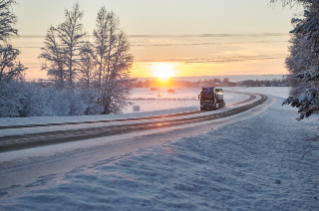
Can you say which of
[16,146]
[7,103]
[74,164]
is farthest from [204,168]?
[7,103]

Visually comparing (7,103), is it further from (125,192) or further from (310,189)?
(310,189)

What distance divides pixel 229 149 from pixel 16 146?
9.07 meters

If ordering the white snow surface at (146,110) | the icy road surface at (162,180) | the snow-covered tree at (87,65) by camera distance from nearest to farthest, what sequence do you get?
the icy road surface at (162,180) < the white snow surface at (146,110) < the snow-covered tree at (87,65)

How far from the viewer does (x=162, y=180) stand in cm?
664

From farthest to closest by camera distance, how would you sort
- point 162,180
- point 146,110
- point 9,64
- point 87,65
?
point 146,110, point 87,65, point 9,64, point 162,180

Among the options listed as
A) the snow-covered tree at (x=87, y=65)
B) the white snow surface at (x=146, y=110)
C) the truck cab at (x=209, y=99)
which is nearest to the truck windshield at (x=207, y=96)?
the truck cab at (x=209, y=99)

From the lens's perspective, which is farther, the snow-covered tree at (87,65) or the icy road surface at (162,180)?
the snow-covered tree at (87,65)

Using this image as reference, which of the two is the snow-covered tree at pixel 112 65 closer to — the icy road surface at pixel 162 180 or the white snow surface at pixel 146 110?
the white snow surface at pixel 146 110

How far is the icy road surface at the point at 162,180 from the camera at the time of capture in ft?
16.6

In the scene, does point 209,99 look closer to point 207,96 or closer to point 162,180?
point 207,96

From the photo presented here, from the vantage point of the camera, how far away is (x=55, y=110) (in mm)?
23391

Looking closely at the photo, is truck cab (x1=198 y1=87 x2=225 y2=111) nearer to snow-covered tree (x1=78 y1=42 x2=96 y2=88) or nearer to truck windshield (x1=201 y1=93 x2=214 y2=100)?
truck windshield (x1=201 y1=93 x2=214 y2=100)

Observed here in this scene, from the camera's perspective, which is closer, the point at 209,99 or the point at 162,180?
the point at 162,180

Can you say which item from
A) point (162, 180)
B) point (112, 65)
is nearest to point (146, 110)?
point (112, 65)
